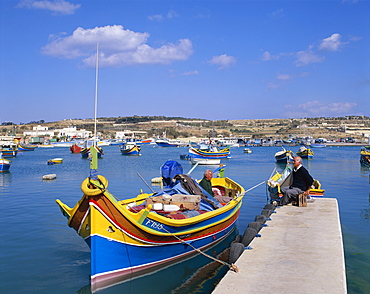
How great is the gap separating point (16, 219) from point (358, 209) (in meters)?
16.1

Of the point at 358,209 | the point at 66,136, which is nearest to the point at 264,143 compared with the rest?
the point at 66,136

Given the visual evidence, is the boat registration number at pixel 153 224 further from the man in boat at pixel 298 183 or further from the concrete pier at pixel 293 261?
the man in boat at pixel 298 183

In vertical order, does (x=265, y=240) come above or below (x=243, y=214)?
above

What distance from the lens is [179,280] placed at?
1045 cm

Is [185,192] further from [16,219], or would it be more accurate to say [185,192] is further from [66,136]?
[66,136]

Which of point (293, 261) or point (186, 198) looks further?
point (186, 198)

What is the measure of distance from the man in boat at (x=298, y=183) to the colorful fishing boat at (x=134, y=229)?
3.55m

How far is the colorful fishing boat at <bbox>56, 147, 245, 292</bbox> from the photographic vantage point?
9047 mm

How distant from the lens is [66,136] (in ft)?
520

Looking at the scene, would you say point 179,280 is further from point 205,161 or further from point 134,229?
point 205,161

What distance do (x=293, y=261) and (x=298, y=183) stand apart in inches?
247

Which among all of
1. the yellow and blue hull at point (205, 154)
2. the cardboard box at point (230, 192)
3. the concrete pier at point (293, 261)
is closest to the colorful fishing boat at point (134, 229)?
the concrete pier at point (293, 261)

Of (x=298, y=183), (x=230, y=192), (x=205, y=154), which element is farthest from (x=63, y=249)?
(x=205, y=154)

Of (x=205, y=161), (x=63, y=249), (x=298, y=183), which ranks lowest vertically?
(x=205, y=161)
